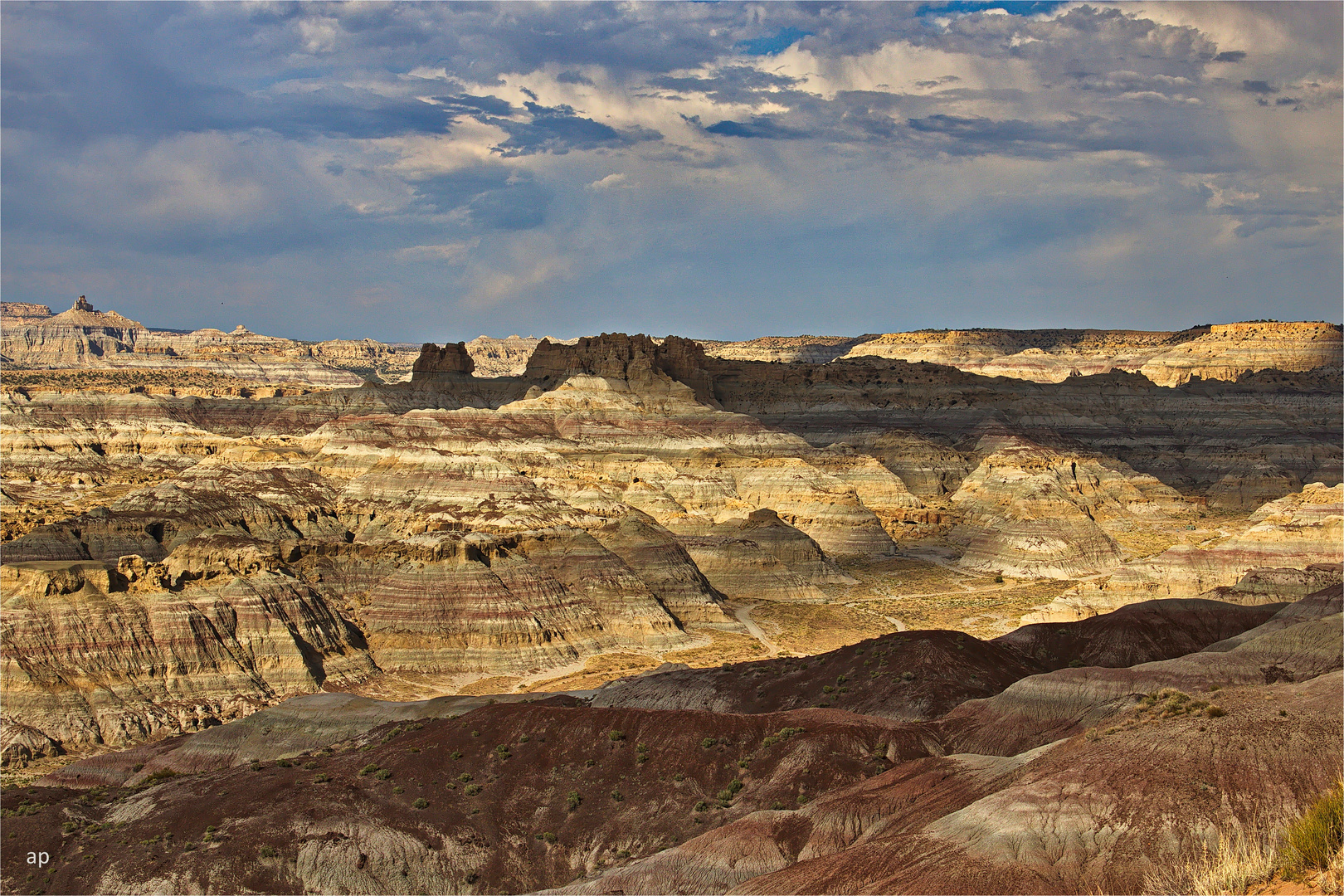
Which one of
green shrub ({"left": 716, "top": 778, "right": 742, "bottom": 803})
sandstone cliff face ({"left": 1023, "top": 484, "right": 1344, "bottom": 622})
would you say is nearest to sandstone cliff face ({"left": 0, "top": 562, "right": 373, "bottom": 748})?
green shrub ({"left": 716, "top": 778, "right": 742, "bottom": 803})

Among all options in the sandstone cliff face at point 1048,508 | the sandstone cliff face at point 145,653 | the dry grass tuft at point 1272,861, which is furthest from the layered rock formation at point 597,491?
the dry grass tuft at point 1272,861

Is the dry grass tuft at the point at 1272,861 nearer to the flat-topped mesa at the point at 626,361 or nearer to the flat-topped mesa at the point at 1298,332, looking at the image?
the flat-topped mesa at the point at 626,361

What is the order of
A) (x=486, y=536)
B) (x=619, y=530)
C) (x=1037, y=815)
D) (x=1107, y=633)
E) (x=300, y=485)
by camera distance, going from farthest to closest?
1. (x=300, y=485)
2. (x=619, y=530)
3. (x=486, y=536)
4. (x=1107, y=633)
5. (x=1037, y=815)

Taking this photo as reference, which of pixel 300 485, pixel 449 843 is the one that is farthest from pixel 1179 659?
pixel 300 485

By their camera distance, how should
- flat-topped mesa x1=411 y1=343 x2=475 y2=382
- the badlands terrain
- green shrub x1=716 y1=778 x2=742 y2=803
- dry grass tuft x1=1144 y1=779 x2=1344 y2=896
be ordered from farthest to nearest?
flat-topped mesa x1=411 y1=343 x2=475 y2=382, green shrub x1=716 y1=778 x2=742 y2=803, the badlands terrain, dry grass tuft x1=1144 y1=779 x2=1344 y2=896

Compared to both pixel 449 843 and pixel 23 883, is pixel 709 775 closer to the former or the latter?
pixel 449 843

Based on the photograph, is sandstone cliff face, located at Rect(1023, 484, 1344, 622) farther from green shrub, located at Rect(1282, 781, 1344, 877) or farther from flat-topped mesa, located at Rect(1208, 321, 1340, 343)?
flat-topped mesa, located at Rect(1208, 321, 1340, 343)

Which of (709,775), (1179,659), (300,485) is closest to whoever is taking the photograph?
(709,775)

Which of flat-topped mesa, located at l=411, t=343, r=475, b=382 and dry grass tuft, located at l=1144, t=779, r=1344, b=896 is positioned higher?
flat-topped mesa, located at l=411, t=343, r=475, b=382
